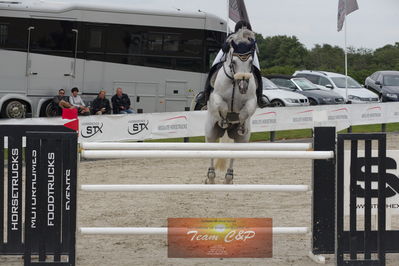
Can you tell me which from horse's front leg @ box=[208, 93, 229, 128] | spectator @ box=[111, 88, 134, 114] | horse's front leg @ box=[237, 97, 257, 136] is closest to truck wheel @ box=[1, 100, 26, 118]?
A: spectator @ box=[111, 88, 134, 114]

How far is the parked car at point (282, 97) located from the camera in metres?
24.1

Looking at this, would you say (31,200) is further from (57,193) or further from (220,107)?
(220,107)

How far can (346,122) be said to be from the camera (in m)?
19.4

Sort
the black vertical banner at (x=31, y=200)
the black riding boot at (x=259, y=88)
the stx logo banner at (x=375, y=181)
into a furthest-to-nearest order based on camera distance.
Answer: the black riding boot at (x=259, y=88) → the stx logo banner at (x=375, y=181) → the black vertical banner at (x=31, y=200)

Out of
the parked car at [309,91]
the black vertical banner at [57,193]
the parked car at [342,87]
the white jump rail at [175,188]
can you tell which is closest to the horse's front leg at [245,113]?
the white jump rail at [175,188]

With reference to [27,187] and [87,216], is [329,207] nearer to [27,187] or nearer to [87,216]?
[27,187]

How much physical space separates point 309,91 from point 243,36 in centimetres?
1788

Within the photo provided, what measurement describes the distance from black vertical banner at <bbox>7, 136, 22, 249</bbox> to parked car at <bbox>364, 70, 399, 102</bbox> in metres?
23.3

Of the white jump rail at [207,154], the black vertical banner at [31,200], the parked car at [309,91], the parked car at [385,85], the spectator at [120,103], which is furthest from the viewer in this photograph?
the parked car at [385,85]

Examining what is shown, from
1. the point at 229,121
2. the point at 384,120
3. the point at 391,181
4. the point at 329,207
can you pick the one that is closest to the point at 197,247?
the point at 329,207

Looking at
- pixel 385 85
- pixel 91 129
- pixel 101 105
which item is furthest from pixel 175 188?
pixel 385 85

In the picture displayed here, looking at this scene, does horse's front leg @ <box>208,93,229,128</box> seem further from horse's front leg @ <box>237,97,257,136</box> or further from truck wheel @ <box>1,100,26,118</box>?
truck wheel @ <box>1,100,26,118</box>

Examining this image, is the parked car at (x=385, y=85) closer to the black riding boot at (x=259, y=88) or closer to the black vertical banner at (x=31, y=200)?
the black riding boot at (x=259, y=88)

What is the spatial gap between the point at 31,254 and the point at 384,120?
15581 mm
